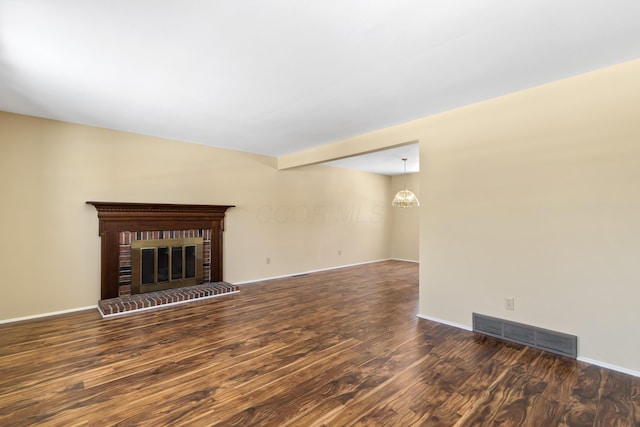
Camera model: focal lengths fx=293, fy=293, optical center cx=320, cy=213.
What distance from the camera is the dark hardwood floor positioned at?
6.08ft

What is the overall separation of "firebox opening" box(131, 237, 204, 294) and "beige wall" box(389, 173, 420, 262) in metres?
5.40

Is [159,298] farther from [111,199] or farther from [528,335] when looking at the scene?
[528,335]

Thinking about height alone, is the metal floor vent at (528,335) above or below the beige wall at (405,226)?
below

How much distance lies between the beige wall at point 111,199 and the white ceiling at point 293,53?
643 mm

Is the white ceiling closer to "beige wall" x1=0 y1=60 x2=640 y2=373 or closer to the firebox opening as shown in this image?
"beige wall" x1=0 y1=60 x2=640 y2=373

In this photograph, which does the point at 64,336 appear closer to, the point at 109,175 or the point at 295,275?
the point at 109,175

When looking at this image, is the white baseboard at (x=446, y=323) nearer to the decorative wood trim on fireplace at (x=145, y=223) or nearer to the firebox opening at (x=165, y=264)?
the decorative wood trim on fireplace at (x=145, y=223)

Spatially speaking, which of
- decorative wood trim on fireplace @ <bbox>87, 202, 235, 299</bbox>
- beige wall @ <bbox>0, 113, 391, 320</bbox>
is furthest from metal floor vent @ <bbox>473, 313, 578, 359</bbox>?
decorative wood trim on fireplace @ <bbox>87, 202, 235, 299</bbox>

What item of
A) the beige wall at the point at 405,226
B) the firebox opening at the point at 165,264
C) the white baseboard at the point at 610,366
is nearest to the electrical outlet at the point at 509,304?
the white baseboard at the point at 610,366

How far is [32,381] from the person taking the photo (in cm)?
223

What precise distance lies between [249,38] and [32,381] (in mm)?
3022

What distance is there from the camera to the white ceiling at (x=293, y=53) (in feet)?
5.71

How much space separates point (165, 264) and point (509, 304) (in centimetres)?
467

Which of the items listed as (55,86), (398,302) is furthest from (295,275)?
(55,86)
